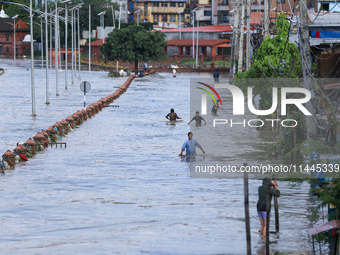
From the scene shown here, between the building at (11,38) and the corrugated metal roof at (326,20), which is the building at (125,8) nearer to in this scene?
the building at (11,38)

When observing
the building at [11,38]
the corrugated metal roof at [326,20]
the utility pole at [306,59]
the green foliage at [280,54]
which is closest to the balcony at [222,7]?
the building at [11,38]

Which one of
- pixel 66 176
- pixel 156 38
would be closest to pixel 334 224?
pixel 66 176

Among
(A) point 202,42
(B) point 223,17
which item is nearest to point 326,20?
(A) point 202,42

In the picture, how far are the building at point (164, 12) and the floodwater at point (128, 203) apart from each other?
112 metres

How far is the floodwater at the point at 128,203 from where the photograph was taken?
12383 mm

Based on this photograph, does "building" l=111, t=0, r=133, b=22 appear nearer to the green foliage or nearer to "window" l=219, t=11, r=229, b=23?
"window" l=219, t=11, r=229, b=23

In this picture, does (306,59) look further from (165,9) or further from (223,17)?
(165,9)

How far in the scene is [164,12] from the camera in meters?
140

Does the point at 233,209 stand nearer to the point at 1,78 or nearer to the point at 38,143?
the point at 38,143

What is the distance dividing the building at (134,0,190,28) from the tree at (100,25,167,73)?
52230 mm

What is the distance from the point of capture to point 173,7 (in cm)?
13900

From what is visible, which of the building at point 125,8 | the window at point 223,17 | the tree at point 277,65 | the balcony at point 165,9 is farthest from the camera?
the building at point 125,8

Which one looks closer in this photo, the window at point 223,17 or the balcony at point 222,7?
the balcony at point 222,7

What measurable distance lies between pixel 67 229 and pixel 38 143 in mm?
11556
